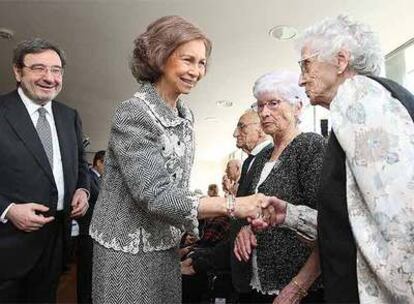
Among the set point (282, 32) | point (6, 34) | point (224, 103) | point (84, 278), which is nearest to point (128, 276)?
point (84, 278)

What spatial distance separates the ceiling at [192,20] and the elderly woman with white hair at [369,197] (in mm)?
2034

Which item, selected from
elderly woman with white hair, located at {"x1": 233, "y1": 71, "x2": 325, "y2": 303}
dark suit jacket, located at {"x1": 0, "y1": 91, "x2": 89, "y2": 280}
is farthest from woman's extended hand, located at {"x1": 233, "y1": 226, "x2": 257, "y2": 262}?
dark suit jacket, located at {"x1": 0, "y1": 91, "x2": 89, "y2": 280}

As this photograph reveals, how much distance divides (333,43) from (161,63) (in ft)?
1.50

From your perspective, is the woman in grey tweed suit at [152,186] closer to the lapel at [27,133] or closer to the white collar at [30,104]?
the lapel at [27,133]

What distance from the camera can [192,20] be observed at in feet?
12.8

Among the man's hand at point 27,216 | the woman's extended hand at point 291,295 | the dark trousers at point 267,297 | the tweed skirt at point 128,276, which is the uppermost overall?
the man's hand at point 27,216

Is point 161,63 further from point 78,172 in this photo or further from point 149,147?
point 78,172

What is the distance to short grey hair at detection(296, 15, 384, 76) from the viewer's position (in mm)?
1082

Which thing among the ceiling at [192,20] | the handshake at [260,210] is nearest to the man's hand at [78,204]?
the handshake at [260,210]

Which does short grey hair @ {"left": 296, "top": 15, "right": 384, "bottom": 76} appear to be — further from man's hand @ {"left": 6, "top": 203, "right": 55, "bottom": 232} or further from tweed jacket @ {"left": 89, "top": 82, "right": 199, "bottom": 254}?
man's hand @ {"left": 6, "top": 203, "right": 55, "bottom": 232}

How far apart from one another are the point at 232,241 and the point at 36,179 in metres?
0.75

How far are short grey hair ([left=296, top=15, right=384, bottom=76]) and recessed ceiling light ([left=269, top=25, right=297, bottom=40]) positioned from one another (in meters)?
3.05

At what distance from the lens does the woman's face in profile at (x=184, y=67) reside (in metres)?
1.13

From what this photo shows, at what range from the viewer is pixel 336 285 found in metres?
0.93
